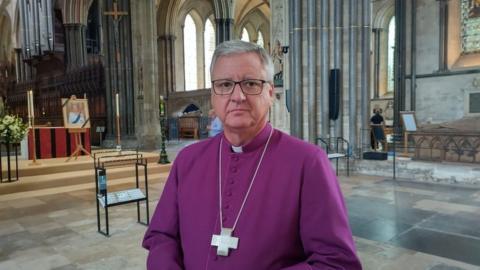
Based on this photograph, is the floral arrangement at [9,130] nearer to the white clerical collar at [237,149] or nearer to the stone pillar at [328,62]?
the stone pillar at [328,62]

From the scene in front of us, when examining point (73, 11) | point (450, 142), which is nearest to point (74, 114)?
point (450, 142)

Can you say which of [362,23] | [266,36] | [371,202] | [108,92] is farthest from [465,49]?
[266,36]

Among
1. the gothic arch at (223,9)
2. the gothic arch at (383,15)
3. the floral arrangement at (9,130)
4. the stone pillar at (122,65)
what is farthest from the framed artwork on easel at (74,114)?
the gothic arch at (383,15)

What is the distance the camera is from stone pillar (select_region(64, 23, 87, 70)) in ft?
60.5

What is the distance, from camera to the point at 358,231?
4.54 m

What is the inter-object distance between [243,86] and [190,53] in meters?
25.1

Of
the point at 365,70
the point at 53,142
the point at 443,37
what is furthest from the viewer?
the point at 443,37

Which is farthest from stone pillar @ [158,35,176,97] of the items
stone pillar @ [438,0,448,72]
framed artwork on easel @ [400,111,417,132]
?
framed artwork on easel @ [400,111,417,132]

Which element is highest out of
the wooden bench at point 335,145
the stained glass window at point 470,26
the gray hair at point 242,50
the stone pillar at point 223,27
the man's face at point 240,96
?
the stone pillar at point 223,27

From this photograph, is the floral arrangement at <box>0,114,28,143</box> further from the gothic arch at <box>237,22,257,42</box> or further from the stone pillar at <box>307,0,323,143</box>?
the gothic arch at <box>237,22,257,42</box>

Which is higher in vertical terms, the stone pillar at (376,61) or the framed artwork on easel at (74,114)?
the stone pillar at (376,61)

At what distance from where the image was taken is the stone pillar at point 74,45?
726 inches

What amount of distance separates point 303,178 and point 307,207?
11 centimetres

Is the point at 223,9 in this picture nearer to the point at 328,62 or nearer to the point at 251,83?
the point at 328,62
